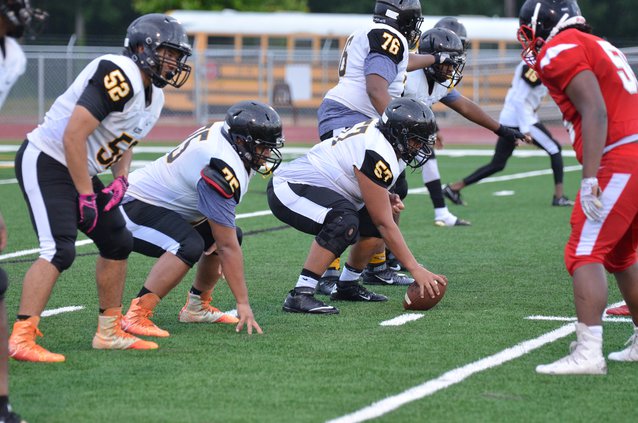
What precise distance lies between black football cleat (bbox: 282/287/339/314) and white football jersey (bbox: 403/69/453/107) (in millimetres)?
2258

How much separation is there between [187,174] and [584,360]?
7.81 feet

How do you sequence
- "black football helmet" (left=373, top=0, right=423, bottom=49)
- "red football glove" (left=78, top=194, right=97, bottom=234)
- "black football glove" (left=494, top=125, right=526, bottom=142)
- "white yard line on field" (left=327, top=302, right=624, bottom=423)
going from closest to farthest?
"white yard line on field" (left=327, top=302, right=624, bottom=423), "red football glove" (left=78, top=194, right=97, bottom=234), "black football helmet" (left=373, top=0, right=423, bottom=49), "black football glove" (left=494, top=125, right=526, bottom=142)

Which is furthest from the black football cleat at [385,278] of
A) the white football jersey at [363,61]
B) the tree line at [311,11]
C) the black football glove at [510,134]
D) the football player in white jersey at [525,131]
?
the tree line at [311,11]

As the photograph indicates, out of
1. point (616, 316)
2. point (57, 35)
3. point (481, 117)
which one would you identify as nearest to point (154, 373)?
point (616, 316)

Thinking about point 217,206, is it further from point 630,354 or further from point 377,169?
point 630,354

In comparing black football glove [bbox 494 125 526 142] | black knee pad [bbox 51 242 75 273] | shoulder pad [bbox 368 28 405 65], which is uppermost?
shoulder pad [bbox 368 28 405 65]

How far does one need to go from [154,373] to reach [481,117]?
401 centimetres

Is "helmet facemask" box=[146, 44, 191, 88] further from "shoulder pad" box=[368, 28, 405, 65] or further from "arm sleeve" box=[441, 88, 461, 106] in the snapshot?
"arm sleeve" box=[441, 88, 461, 106]

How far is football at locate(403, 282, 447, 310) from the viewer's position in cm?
645

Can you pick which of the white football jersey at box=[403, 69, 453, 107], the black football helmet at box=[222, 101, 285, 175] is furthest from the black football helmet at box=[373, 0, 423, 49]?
the black football helmet at box=[222, 101, 285, 175]

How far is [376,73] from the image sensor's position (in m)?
7.29

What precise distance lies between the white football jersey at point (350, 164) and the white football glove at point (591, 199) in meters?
1.58

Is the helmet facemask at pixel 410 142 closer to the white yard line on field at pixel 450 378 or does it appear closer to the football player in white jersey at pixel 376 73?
the football player in white jersey at pixel 376 73

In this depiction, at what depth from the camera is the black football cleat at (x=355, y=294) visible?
6992 mm
